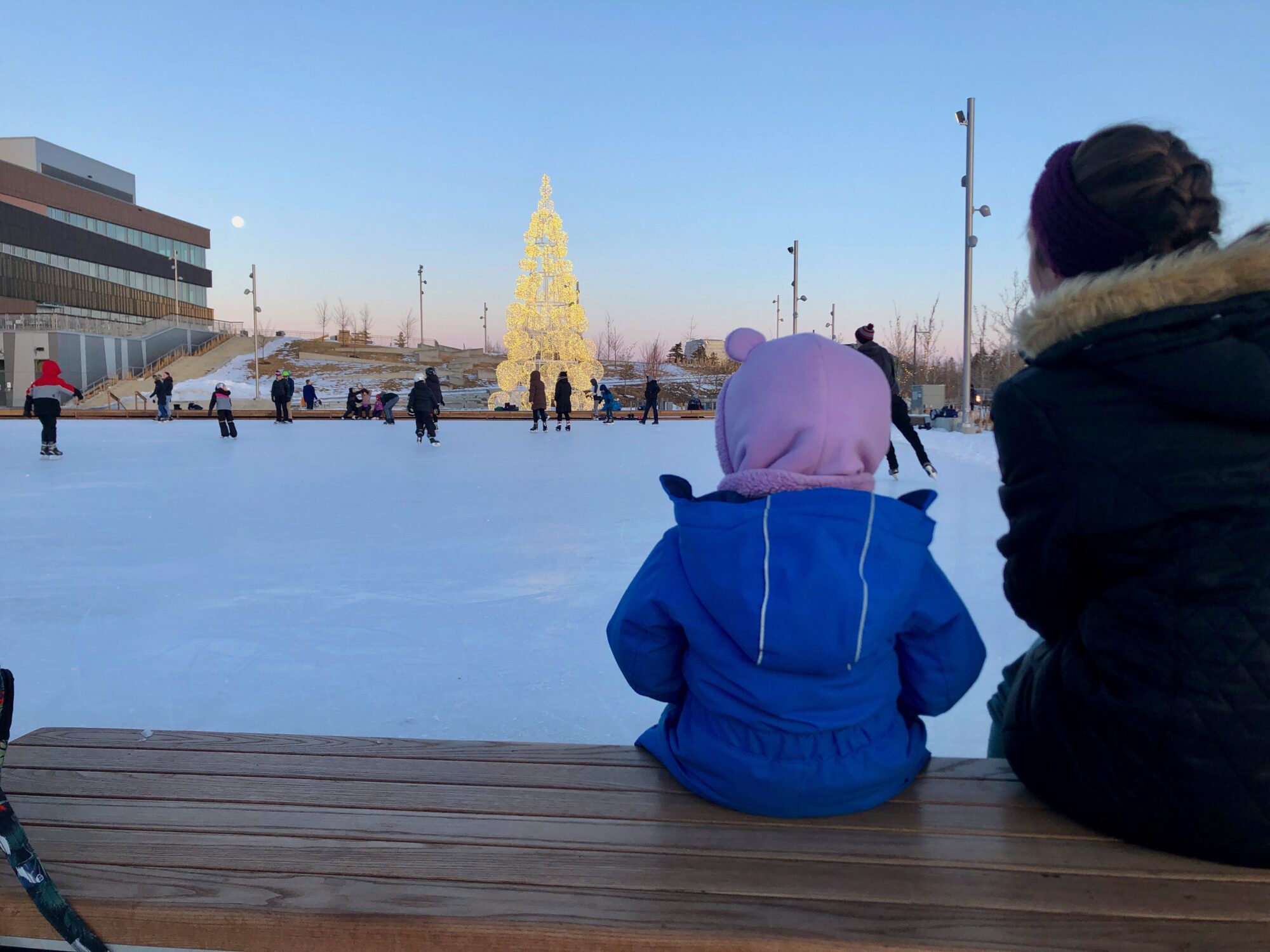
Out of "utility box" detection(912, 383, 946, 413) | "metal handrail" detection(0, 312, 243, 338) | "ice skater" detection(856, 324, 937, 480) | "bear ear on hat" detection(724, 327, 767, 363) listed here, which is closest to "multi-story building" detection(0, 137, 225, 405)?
"metal handrail" detection(0, 312, 243, 338)

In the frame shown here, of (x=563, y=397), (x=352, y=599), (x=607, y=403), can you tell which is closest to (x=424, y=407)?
(x=563, y=397)

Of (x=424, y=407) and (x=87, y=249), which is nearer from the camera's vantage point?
(x=424, y=407)

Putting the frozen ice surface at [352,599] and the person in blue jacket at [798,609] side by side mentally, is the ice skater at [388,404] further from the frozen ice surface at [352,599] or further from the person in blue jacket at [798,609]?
the person in blue jacket at [798,609]

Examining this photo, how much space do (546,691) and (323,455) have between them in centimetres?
1002

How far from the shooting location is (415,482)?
8656 mm

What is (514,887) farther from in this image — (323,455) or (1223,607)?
(323,455)

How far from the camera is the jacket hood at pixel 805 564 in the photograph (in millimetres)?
1196

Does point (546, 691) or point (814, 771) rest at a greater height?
point (814, 771)

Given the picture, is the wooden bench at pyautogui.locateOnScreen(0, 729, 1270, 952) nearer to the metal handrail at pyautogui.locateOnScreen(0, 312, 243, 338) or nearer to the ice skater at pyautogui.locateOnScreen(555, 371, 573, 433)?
the ice skater at pyautogui.locateOnScreen(555, 371, 573, 433)

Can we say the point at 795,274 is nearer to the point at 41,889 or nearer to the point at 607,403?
the point at 607,403

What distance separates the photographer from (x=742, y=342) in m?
1.46

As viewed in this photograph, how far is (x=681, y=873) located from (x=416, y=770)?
0.59m

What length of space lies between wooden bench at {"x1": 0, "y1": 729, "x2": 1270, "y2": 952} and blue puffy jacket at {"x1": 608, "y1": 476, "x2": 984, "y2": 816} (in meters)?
0.08

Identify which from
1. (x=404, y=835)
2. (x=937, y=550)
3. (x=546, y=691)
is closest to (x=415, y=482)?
(x=937, y=550)
